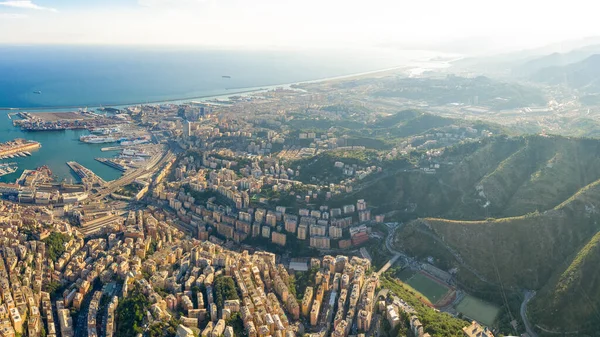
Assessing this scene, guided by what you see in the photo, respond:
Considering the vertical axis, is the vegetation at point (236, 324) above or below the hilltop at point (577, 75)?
below

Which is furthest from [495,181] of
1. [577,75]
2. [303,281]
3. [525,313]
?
[577,75]

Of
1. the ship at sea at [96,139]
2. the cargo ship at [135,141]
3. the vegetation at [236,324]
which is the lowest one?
the vegetation at [236,324]

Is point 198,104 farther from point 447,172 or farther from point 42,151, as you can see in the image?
point 447,172

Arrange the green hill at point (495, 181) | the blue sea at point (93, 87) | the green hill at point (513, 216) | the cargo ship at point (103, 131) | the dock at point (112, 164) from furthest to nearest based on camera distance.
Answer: the cargo ship at point (103, 131) → the blue sea at point (93, 87) → the dock at point (112, 164) → the green hill at point (495, 181) → the green hill at point (513, 216)

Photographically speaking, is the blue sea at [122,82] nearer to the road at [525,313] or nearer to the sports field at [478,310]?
the sports field at [478,310]

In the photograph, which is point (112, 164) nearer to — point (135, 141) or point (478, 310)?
point (135, 141)

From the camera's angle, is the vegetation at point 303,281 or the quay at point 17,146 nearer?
the vegetation at point 303,281

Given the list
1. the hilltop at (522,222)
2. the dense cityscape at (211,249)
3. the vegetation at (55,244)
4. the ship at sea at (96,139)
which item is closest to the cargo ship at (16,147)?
the ship at sea at (96,139)
